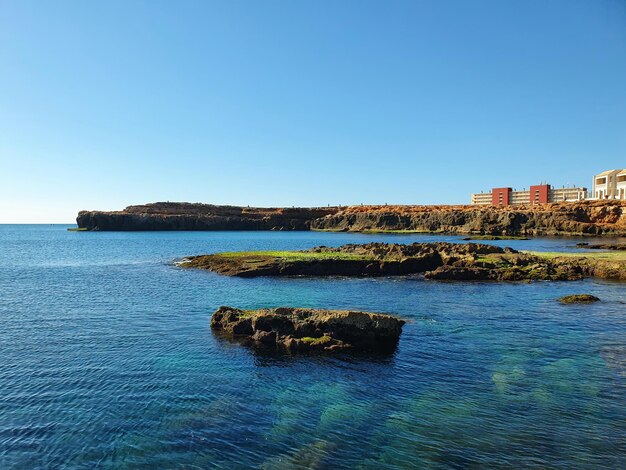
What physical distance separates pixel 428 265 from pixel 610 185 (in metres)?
139

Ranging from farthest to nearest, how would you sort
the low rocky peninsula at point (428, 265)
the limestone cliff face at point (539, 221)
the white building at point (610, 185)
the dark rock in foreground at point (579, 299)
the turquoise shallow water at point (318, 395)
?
1. the white building at point (610, 185)
2. the limestone cliff face at point (539, 221)
3. the low rocky peninsula at point (428, 265)
4. the dark rock in foreground at point (579, 299)
5. the turquoise shallow water at point (318, 395)

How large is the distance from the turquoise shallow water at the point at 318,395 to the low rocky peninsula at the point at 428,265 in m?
16.5

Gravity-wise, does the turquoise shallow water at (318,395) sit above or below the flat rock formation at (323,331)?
below

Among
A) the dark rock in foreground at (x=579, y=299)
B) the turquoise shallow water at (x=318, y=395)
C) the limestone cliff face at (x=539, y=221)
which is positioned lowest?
the turquoise shallow water at (x=318, y=395)

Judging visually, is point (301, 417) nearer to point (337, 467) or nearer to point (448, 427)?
point (337, 467)

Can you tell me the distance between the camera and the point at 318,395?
18.7 meters

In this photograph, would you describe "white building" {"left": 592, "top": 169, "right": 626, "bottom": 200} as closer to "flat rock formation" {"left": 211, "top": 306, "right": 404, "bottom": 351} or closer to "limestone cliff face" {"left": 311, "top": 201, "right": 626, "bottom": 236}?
"limestone cliff face" {"left": 311, "top": 201, "right": 626, "bottom": 236}

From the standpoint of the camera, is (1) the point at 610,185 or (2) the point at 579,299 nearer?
(2) the point at 579,299

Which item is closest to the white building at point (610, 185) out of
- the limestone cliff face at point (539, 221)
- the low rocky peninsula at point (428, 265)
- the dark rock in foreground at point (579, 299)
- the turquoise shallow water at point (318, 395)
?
the limestone cliff face at point (539, 221)

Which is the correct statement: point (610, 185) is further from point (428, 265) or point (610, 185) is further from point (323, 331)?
point (323, 331)

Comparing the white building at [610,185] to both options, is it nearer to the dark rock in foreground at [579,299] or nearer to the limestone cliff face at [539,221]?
the limestone cliff face at [539,221]

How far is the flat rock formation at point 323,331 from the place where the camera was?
24938mm

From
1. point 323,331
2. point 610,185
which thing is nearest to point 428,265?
point 323,331

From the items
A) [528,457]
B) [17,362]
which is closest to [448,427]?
[528,457]
